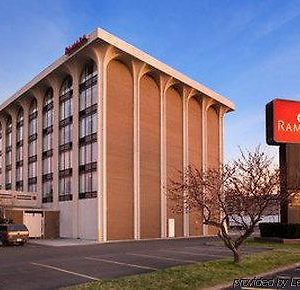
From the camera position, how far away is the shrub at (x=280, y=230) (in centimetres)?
3506

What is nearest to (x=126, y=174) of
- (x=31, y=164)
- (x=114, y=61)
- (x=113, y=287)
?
(x=114, y=61)

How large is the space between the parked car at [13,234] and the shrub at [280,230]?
18.7 m

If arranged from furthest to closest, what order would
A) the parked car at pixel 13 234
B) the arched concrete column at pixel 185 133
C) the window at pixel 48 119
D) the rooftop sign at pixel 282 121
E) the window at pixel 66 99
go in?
the window at pixel 48 119 < the arched concrete column at pixel 185 133 < the window at pixel 66 99 < the rooftop sign at pixel 282 121 < the parked car at pixel 13 234

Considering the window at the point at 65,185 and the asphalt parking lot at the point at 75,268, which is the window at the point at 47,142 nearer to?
the window at the point at 65,185

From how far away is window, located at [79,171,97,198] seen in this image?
147ft

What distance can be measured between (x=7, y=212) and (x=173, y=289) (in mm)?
36195

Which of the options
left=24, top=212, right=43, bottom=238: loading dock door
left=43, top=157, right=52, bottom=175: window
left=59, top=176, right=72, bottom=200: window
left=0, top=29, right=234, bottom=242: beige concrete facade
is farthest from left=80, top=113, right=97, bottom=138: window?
left=24, top=212, right=43, bottom=238: loading dock door

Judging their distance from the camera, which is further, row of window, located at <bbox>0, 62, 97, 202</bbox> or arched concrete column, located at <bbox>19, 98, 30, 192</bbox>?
arched concrete column, located at <bbox>19, 98, 30, 192</bbox>

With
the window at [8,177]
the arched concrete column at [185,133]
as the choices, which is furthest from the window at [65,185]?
the window at [8,177]

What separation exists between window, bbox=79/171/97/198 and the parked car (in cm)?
886

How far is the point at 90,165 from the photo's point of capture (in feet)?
150

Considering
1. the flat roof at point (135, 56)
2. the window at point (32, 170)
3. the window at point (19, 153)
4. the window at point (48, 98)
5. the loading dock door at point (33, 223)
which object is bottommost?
the loading dock door at point (33, 223)

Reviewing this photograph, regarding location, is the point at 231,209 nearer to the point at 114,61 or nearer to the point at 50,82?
the point at 114,61

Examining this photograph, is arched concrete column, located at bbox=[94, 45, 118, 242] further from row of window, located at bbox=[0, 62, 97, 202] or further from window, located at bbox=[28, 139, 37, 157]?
window, located at bbox=[28, 139, 37, 157]
